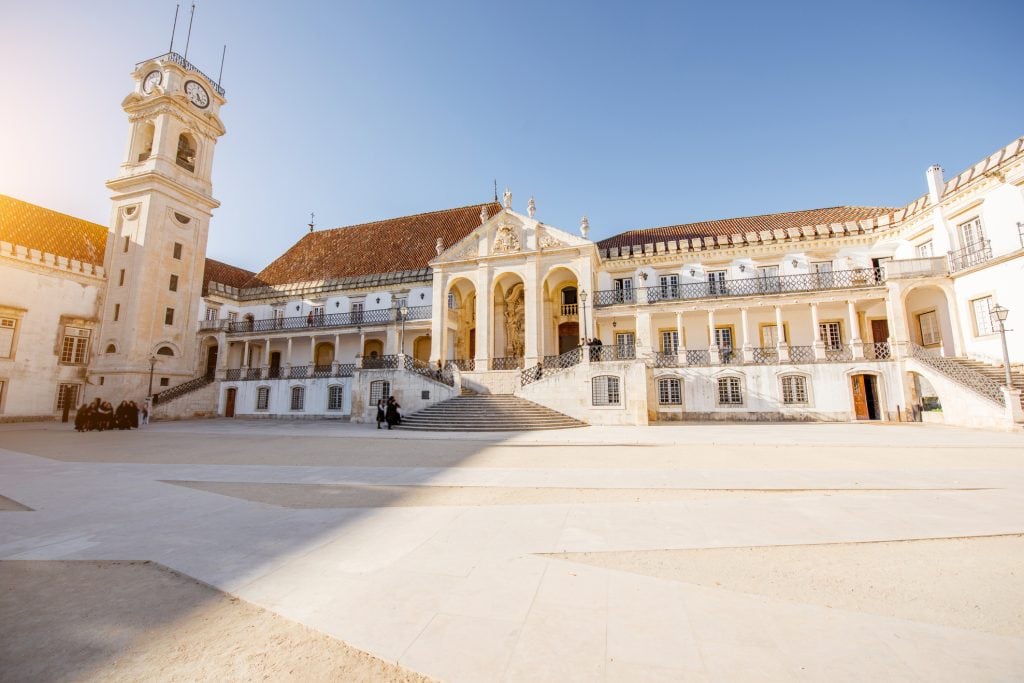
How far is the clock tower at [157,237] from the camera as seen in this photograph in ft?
87.0

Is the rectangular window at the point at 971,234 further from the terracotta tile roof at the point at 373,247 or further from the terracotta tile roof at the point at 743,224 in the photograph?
the terracotta tile roof at the point at 373,247

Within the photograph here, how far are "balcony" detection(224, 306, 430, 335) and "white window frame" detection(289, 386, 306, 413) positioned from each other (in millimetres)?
4294

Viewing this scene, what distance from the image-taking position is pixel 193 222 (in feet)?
98.8

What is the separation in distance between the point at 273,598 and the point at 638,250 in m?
26.0

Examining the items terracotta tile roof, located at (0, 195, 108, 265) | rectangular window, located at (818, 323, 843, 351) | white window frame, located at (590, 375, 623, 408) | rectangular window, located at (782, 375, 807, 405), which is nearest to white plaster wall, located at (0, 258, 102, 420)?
terracotta tile roof, located at (0, 195, 108, 265)

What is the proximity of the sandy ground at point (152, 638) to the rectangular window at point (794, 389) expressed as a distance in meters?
23.0

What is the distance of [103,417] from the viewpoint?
1867cm

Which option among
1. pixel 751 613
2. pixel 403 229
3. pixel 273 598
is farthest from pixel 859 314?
pixel 403 229

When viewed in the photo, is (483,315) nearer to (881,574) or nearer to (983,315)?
(881,574)

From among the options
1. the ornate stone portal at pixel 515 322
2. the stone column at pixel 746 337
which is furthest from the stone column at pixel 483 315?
the stone column at pixel 746 337

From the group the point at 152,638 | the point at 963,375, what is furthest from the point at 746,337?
the point at 152,638

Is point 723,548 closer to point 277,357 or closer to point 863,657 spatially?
point 863,657

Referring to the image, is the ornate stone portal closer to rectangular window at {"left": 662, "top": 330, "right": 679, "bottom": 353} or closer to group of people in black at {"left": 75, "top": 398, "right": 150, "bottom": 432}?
rectangular window at {"left": 662, "top": 330, "right": 679, "bottom": 353}

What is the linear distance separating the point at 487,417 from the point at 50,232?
Answer: 3232cm
